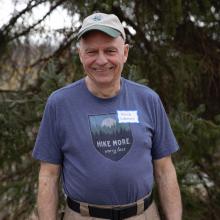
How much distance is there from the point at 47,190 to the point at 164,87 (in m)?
1.88

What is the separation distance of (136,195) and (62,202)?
3.89 feet

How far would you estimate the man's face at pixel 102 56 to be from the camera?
6.11 feet

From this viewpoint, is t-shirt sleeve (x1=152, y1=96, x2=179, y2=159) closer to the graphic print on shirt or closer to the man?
the man

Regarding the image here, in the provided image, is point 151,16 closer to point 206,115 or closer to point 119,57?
point 206,115

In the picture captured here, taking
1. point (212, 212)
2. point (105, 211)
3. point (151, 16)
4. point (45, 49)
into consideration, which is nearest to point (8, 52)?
point (45, 49)

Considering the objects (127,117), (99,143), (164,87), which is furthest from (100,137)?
(164,87)

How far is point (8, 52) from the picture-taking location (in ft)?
13.6

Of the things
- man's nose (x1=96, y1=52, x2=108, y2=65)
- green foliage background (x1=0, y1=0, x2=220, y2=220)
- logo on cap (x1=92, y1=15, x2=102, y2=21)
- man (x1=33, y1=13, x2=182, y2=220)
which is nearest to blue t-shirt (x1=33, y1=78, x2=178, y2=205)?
man (x1=33, y1=13, x2=182, y2=220)

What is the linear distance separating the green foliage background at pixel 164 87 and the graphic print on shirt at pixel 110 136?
1064 millimetres

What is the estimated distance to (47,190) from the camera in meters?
2.00

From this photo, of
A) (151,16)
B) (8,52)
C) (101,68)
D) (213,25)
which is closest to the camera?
(101,68)

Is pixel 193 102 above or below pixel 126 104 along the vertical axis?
below

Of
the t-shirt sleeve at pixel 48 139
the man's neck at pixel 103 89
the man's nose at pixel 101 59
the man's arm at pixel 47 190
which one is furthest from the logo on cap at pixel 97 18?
the man's arm at pixel 47 190

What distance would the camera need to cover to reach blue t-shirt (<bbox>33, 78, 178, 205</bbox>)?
187 centimetres
